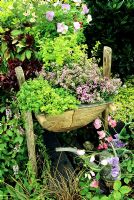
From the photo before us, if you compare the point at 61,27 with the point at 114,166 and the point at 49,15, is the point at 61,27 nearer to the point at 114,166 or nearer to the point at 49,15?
the point at 49,15

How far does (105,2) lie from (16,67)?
160 cm

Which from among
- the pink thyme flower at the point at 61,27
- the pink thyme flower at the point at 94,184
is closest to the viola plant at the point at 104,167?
the pink thyme flower at the point at 94,184

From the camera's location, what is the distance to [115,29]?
15.4ft

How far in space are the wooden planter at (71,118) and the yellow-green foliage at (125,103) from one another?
961 millimetres

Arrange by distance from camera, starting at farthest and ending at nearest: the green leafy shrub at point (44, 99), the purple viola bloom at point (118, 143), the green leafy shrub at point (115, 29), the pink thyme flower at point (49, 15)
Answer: the green leafy shrub at point (115, 29)
the purple viola bloom at point (118, 143)
the pink thyme flower at point (49, 15)
the green leafy shrub at point (44, 99)

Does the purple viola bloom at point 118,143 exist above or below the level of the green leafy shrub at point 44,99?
below

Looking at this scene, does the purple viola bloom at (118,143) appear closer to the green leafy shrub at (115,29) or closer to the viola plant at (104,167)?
the viola plant at (104,167)

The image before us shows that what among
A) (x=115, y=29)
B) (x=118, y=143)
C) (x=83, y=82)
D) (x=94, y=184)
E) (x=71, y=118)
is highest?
(x=115, y=29)

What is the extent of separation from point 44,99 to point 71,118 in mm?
294

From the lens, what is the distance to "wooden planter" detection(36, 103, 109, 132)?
346 centimetres

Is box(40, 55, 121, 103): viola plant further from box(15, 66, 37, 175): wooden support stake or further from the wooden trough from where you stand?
box(15, 66, 37, 175): wooden support stake

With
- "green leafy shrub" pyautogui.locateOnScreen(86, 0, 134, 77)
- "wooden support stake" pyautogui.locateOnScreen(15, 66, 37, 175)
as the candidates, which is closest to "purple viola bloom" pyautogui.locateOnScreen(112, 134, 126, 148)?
"wooden support stake" pyautogui.locateOnScreen(15, 66, 37, 175)

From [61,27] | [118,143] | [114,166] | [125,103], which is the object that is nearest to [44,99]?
[61,27]

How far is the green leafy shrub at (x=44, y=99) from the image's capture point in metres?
3.36
